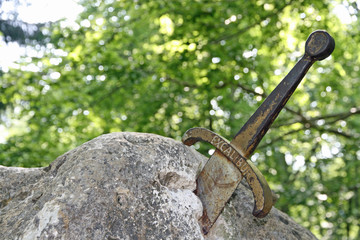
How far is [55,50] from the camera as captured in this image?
5293 millimetres

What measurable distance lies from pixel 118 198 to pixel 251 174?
0.57 metres

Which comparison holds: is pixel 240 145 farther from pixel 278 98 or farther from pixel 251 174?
pixel 278 98

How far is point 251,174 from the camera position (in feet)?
5.94

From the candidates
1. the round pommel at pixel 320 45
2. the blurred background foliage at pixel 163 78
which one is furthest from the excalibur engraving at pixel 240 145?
the blurred background foliage at pixel 163 78

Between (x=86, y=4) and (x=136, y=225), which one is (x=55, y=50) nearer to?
(x=86, y=4)

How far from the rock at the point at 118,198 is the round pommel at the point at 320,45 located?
744 mm

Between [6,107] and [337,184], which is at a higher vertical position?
[337,184]

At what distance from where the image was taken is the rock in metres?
1.67

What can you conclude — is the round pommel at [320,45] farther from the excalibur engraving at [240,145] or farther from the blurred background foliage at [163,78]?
the blurred background foliage at [163,78]

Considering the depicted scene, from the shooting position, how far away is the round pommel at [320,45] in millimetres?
1872

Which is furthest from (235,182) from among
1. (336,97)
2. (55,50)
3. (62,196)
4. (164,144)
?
(336,97)

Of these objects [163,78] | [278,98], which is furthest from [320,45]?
[163,78]

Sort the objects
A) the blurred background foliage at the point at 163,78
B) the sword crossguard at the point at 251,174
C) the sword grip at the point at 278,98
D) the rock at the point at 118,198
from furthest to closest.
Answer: the blurred background foliage at the point at 163,78, the sword grip at the point at 278,98, the sword crossguard at the point at 251,174, the rock at the point at 118,198

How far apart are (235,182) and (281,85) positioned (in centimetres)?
49
